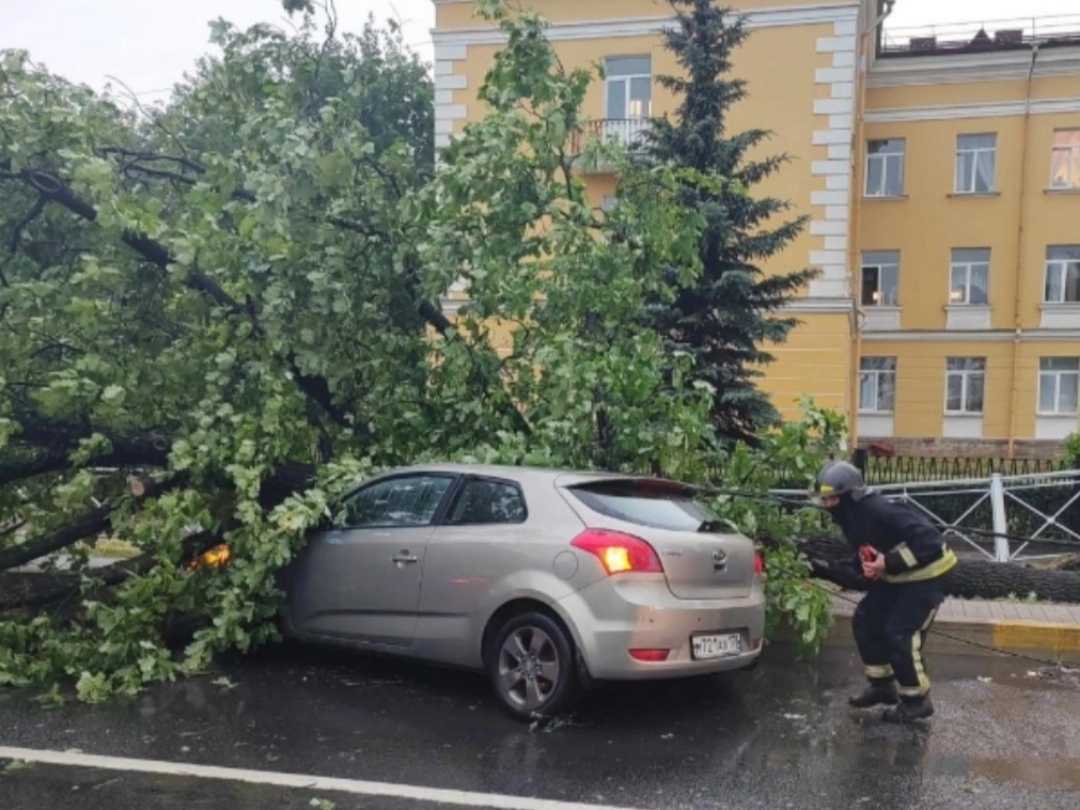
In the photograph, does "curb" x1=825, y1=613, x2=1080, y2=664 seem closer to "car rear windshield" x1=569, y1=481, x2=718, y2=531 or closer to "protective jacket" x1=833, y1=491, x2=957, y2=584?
"protective jacket" x1=833, y1=491, x2=957, y2=584

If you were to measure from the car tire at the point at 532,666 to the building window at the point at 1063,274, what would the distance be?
26704 mm

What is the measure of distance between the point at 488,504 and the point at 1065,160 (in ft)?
89.1

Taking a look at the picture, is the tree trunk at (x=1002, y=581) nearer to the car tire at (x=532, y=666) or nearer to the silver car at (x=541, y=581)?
the silver car at (x=541, y=581)

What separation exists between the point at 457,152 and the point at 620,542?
3.76m

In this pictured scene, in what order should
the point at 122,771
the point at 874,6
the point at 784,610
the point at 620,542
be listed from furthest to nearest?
the point at 874,6, the point at 784,610, the point at 620,542, the point at 122,771

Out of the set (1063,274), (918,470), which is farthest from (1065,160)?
(918,470)

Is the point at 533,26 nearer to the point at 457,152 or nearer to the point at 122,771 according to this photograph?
the point at 457,152

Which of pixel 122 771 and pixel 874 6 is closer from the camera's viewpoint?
pixel 122 771

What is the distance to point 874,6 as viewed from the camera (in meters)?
25.3

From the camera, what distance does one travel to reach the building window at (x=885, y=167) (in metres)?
28.3

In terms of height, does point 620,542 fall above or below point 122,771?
above

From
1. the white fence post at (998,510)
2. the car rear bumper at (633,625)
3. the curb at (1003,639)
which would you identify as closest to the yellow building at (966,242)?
the white fence post at (998,510)

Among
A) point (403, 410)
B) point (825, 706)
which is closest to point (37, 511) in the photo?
point (403, 410)

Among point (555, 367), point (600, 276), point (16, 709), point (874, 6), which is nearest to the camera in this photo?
point (16, 709)
